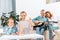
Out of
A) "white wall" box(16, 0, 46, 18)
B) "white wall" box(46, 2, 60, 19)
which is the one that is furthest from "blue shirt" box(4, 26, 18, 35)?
"white wall" box(46, 2, 60, 19)

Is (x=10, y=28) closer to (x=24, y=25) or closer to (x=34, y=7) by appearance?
(x=24, y=25)

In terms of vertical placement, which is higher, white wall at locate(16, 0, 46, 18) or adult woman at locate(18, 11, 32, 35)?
white wall at locate(16, 0, 46, 18)

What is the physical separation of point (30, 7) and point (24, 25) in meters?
0.16

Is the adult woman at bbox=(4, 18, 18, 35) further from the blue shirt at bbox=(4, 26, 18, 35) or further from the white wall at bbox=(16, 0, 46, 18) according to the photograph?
the white wall at bbox=(16, 0, 46, 18)

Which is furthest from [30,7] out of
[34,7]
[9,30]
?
[9,30]

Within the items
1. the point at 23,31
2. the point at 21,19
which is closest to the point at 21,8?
the point at 21,19

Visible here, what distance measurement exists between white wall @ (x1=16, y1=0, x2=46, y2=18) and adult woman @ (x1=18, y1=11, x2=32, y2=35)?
4cm

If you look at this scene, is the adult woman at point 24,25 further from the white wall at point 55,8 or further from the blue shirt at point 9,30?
the white wall at point 55,8

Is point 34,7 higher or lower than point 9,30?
higher

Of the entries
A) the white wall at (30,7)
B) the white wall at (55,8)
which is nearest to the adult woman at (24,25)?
the white wall at (30,7)

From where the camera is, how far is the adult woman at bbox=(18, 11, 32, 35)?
4.87 feet

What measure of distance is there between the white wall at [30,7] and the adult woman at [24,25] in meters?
0.04

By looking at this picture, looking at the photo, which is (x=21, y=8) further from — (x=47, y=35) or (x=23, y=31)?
(x=47, y=35)

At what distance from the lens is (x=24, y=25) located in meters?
1.49
